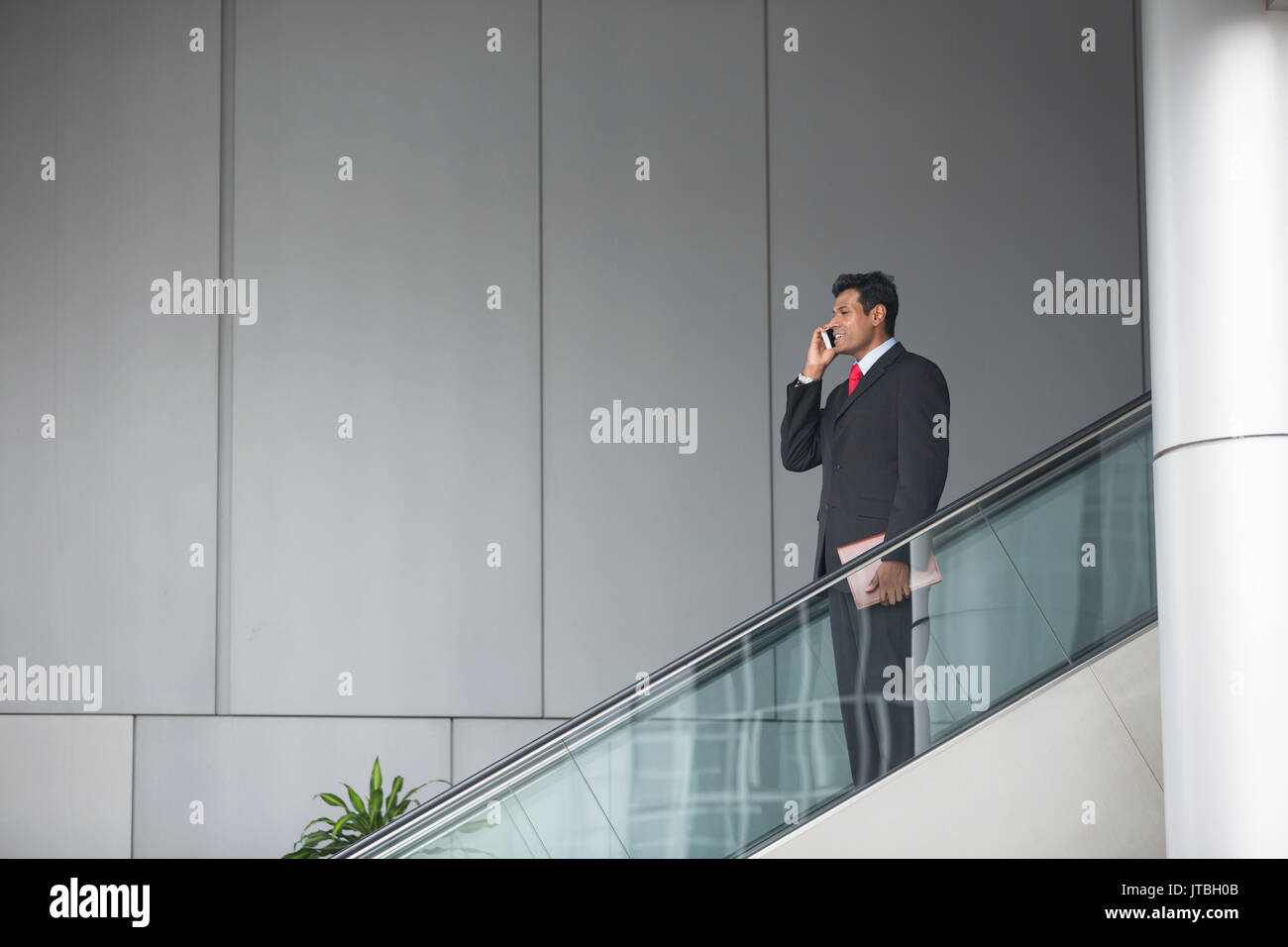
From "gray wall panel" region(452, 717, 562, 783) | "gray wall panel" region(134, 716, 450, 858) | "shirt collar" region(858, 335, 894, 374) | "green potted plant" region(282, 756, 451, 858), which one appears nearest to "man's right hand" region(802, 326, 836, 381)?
"shirt collar" region(858, 335, 894, 374)

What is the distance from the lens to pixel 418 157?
5.95 metres

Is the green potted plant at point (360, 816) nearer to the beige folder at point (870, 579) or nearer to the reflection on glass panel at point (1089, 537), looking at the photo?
the beige folder at point (870, 579)

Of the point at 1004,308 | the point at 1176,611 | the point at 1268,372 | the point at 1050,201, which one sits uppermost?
the point at 1050,201

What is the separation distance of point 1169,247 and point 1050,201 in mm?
3367

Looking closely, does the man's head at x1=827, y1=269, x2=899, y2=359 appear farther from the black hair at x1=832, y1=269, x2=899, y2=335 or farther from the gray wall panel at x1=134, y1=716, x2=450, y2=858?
the gray wall panel at x1=134, y1=716, x2=450, y2=858

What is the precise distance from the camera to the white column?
243 centimetres

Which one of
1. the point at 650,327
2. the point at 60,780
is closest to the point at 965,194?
the point at 650,327

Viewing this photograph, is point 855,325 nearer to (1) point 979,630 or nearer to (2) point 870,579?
(2) point 870,579

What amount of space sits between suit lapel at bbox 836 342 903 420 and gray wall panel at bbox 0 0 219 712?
3390mm

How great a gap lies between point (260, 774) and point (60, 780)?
3.11ft

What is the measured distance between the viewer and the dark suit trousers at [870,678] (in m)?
3.09

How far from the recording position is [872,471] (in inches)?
144

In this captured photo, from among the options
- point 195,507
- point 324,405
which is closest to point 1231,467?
point 324,405
